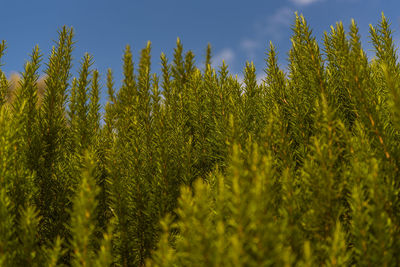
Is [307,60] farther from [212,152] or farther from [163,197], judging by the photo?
[163,197]

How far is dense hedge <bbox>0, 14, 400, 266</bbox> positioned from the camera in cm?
72

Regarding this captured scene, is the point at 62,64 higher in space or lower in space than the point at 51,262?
higher

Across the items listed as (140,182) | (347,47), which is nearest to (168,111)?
(140,182)

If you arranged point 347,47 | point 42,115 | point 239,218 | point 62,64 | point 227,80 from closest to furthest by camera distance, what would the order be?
1. point 239,218
2. point 347,47
3. point 42,115
4. point 62,64
5. point 227,80

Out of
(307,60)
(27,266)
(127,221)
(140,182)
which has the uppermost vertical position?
(307,60)

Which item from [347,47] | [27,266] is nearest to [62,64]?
[27,266]

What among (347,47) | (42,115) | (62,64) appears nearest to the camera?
(347,47)

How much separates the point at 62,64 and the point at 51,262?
3.84 feet

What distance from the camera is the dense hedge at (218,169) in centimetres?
72

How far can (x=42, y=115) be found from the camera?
1.42 metres

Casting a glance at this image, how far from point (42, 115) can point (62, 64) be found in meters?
0.36

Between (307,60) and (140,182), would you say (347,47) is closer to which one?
(307,60)

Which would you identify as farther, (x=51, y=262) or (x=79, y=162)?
(x=79, y=162)

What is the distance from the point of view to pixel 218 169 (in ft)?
4.62
